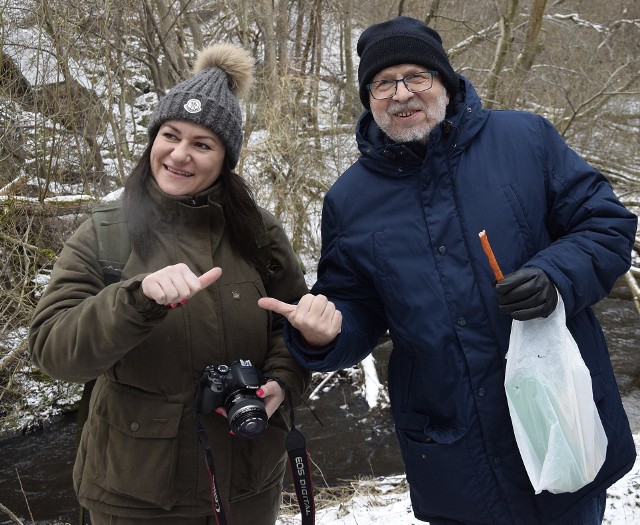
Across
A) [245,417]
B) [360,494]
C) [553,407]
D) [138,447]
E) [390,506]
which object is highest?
[553,407]

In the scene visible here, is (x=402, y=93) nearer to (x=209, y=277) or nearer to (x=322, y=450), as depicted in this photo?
(x=209, y=277)

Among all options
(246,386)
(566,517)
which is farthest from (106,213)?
(566,517)

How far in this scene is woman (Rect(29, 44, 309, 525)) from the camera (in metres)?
1.77

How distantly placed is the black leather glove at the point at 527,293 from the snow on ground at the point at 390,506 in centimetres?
222

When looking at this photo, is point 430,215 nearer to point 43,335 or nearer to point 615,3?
point 43,335

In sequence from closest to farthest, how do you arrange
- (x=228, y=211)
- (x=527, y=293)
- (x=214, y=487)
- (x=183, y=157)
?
(x=527, y=293)
(x=214, y=487)
(x=183, y=157)
(x=228, y=211)

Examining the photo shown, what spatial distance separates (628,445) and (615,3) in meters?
15.7

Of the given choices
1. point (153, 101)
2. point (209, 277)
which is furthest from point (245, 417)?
point (153, 101)

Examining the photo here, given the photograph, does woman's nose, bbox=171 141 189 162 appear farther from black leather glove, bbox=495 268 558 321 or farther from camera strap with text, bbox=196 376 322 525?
black leather glove, bbox=495 268 558 321

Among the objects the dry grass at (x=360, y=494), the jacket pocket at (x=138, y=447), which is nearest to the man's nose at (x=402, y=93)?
the jacket pocket at (x=138, y=447)

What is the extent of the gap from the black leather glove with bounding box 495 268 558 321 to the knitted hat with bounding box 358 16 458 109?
29.1 inches

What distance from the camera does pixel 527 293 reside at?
1685mm

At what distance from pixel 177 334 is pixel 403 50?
1.16 m

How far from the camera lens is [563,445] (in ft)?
5.67
